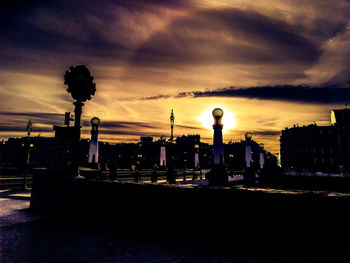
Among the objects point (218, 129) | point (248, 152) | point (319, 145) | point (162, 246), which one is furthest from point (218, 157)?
point (319, 145)

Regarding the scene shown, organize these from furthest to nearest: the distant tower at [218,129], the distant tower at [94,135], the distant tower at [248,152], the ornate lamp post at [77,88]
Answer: the distant tower at [248,152] → the distant tower at [94,135] → the distant tower at [218,129] → the ornate lamp post at [77,88]

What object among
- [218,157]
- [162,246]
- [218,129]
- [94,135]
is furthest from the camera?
[94,135]

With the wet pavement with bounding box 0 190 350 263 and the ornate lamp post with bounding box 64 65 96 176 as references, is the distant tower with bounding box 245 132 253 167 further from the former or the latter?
the wet pavement with bounding box 0 190 350 263

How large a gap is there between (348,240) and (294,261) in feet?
2.88

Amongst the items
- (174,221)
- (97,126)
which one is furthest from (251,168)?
(174,221)

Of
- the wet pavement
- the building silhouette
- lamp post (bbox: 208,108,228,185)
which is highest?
the building silhouette

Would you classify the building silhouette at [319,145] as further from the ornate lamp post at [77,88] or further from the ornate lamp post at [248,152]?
the ornate lamp post at [77,88]

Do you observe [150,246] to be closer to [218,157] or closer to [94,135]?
[218,157]

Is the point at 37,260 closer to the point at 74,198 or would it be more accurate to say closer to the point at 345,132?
the point at 74,198

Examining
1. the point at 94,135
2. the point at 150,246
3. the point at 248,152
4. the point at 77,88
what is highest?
the point at 77,88

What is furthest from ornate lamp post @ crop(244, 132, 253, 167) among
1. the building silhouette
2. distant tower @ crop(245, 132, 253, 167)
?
the building silhouette

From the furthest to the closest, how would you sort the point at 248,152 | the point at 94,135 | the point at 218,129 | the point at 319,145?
the point at 319,145 < the point at 248,152 < the point at 94,135 < the point at 218,129

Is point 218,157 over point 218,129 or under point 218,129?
under

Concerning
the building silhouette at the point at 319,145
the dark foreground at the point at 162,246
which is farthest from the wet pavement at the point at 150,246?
the building silhouette at the point at 319,145
